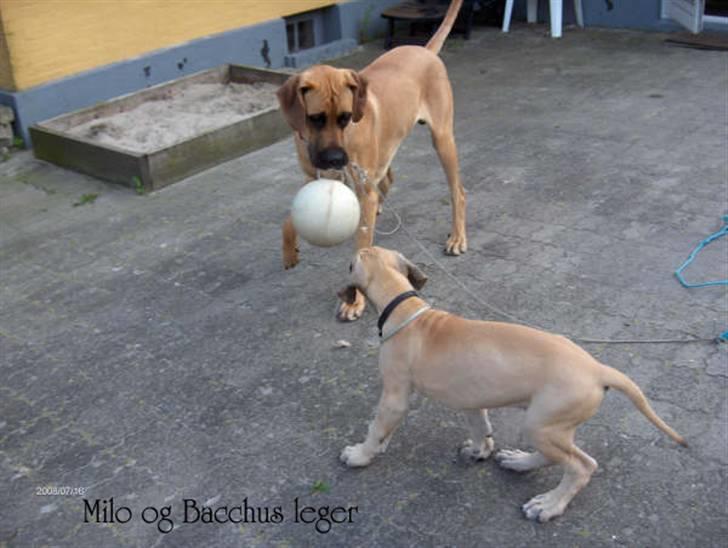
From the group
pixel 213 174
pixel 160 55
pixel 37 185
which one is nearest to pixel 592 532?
pixel 213 174

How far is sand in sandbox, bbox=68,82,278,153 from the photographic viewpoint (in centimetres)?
738

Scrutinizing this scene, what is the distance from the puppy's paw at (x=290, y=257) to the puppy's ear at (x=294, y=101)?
791mm

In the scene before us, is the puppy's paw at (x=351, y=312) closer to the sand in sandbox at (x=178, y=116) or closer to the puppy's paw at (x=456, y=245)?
the puppy's paw at (x=456, y=245)

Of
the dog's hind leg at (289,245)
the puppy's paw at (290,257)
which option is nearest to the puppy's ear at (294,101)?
the dog's hind leg at (289,245)

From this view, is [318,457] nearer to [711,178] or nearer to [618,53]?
[711,178]

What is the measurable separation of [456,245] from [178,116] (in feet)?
12.2

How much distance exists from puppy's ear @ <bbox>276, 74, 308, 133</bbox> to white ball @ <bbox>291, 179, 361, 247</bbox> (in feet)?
1.43

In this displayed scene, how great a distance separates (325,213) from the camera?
13.7 feet

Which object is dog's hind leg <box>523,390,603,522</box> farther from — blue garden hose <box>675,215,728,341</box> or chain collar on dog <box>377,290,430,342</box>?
blue garden hose <box>675,215,728,341</box>

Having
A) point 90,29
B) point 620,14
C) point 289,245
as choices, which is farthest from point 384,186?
point 620,14

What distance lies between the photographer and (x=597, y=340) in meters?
4.31

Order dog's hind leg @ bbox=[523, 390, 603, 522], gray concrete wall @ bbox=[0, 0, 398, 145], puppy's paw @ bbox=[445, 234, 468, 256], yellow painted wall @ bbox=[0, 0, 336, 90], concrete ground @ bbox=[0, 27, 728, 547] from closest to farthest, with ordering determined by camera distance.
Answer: dog's hind leg @ bbox=[523, 390, 603, 522]
concrete ground @ bbox=[0, 27, 728, 547]
puppy's paw @ bbox=[445, 234, 468, 256]
yellow painted wall @ bbox=[0, 0, 336, 90]
gray concrete wall @ bbox=[0, 0, 398, 145]

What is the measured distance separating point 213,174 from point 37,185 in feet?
5.09
